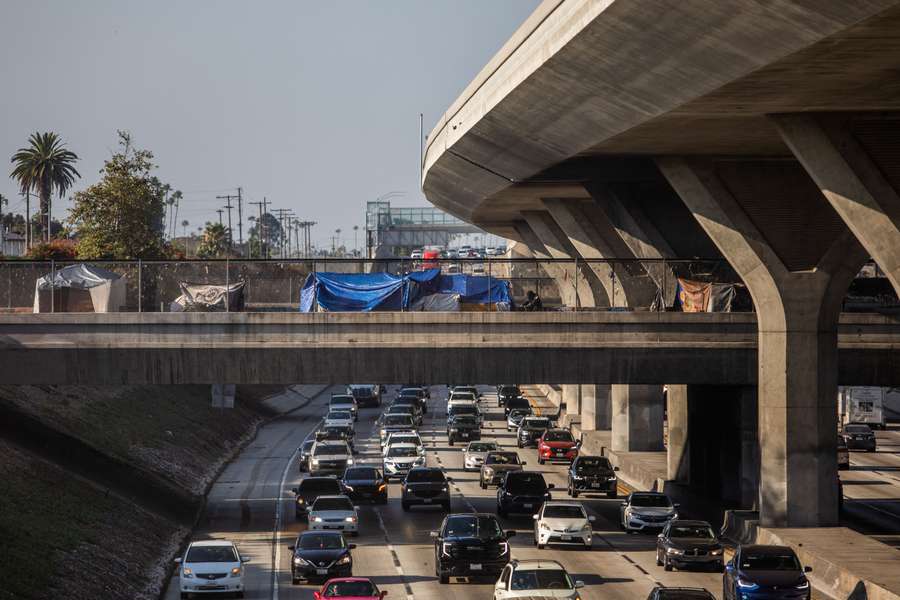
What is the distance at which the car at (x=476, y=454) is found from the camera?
6775 centimetres

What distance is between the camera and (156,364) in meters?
47.1

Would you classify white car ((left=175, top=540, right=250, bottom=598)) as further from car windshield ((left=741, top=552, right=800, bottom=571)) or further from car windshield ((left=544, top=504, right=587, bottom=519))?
car windshield ((left=741, top=552, right=800, bottom=571))

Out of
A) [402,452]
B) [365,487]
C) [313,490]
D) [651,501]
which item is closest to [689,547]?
[651,501]

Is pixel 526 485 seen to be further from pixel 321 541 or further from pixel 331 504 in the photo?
pixel 321 541

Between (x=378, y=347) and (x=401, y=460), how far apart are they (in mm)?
16855

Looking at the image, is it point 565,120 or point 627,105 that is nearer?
point 627,105

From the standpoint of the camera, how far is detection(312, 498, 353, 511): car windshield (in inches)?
1797

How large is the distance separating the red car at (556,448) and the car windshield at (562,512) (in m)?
26.1

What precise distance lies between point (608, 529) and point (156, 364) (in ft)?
49.3

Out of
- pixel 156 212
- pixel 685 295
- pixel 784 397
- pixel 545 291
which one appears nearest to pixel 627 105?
pixel 784 397

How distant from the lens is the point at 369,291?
5128 centimetres

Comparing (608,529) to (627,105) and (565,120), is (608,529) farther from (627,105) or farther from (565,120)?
(627,105)

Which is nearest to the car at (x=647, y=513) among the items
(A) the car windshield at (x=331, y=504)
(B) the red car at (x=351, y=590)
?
(A) the car windshield at (x=331, y=504)

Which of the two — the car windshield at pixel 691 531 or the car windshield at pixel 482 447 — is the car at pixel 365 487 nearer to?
the car windshield at pixel 482 447
